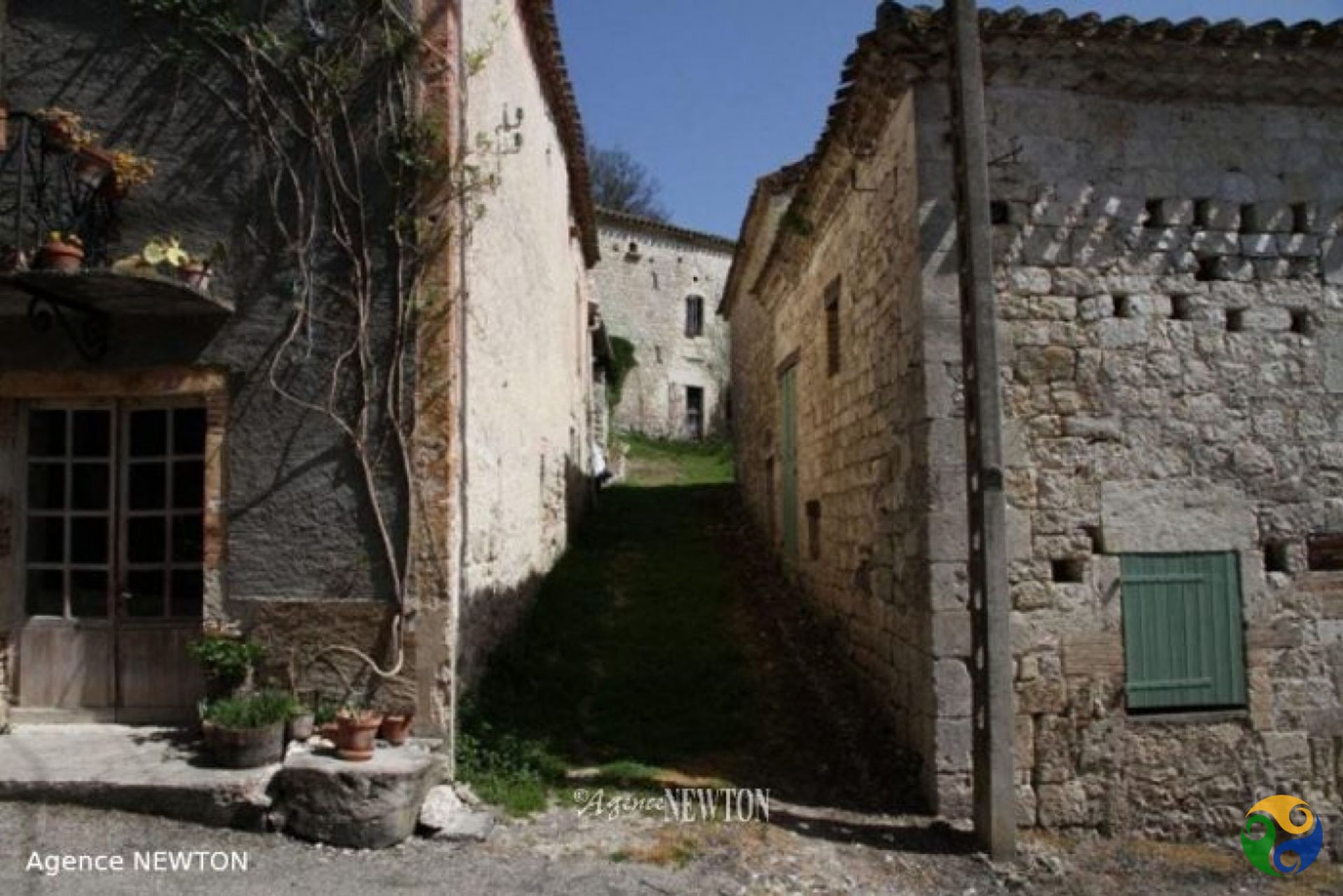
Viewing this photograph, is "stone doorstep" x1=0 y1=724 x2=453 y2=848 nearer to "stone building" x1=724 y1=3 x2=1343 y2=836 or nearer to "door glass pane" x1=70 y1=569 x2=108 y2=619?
"door glass pane" x1=70 y1=569 x2=108 y2=619

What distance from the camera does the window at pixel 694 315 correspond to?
98.6ft

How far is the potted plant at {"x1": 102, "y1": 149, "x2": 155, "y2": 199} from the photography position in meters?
5.47

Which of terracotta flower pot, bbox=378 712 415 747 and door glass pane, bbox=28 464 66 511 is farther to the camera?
door glass pane, bbox=28 464 66 511

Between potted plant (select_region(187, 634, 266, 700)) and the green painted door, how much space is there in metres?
6.36

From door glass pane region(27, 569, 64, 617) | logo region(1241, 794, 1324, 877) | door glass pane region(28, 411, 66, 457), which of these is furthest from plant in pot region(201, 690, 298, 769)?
logo region(1241, 794, 1324, 877)

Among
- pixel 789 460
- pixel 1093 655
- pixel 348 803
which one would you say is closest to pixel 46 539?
pixel 348 803

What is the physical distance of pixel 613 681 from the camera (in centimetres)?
766

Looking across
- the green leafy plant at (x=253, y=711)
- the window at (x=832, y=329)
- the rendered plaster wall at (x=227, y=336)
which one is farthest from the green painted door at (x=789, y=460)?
the green leafy plant at (x=253, y=711)

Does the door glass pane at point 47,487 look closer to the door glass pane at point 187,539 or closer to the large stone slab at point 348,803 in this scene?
the door glass pane at point 187,539

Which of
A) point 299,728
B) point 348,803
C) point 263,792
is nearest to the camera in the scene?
point 348,803

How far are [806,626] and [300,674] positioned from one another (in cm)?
522

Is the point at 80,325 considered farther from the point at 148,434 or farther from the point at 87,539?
the point at 87,539

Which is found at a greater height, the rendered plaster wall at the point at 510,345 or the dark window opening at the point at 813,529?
the rendered plaster wall at the point at 510,345

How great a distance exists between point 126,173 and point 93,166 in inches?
7.2
